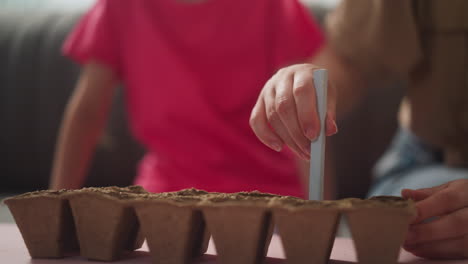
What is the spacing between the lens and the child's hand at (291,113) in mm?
402

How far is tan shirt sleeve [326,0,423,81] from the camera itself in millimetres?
872

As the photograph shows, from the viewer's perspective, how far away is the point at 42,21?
156cm

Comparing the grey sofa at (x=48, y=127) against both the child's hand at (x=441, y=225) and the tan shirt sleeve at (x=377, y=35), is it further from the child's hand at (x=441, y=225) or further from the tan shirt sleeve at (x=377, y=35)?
the child's hand at (x=441, y=225)

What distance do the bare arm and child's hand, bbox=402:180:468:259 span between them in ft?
2.62

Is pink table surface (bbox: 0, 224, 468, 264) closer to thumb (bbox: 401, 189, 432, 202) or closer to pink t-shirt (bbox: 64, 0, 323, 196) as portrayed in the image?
thumb (bbox: 401, 189, 432, 202)

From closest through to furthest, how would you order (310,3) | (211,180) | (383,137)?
(211,180)
(383,137)
(310,3)

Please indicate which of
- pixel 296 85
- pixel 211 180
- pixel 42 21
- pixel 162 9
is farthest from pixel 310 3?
pixel 296 85

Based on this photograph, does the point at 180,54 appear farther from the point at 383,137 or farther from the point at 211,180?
the point at 383,137

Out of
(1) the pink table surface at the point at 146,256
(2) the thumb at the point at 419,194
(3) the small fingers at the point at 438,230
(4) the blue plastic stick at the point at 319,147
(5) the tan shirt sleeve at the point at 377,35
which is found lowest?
(1) the pink table surface at the point at 146,256

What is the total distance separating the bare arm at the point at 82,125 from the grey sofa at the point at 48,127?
14.4 inches

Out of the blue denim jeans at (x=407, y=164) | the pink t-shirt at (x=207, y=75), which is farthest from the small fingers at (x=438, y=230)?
Answer: the pink t-shirt at (x=207, y=75)

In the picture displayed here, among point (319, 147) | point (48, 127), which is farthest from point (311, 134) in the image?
point (48, 127)

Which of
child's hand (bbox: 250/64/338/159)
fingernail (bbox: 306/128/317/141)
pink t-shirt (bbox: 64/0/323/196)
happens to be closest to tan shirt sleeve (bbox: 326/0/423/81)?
pink t-shirt (bbox: 64/0/323/196)

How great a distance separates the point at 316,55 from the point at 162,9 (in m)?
0.36
